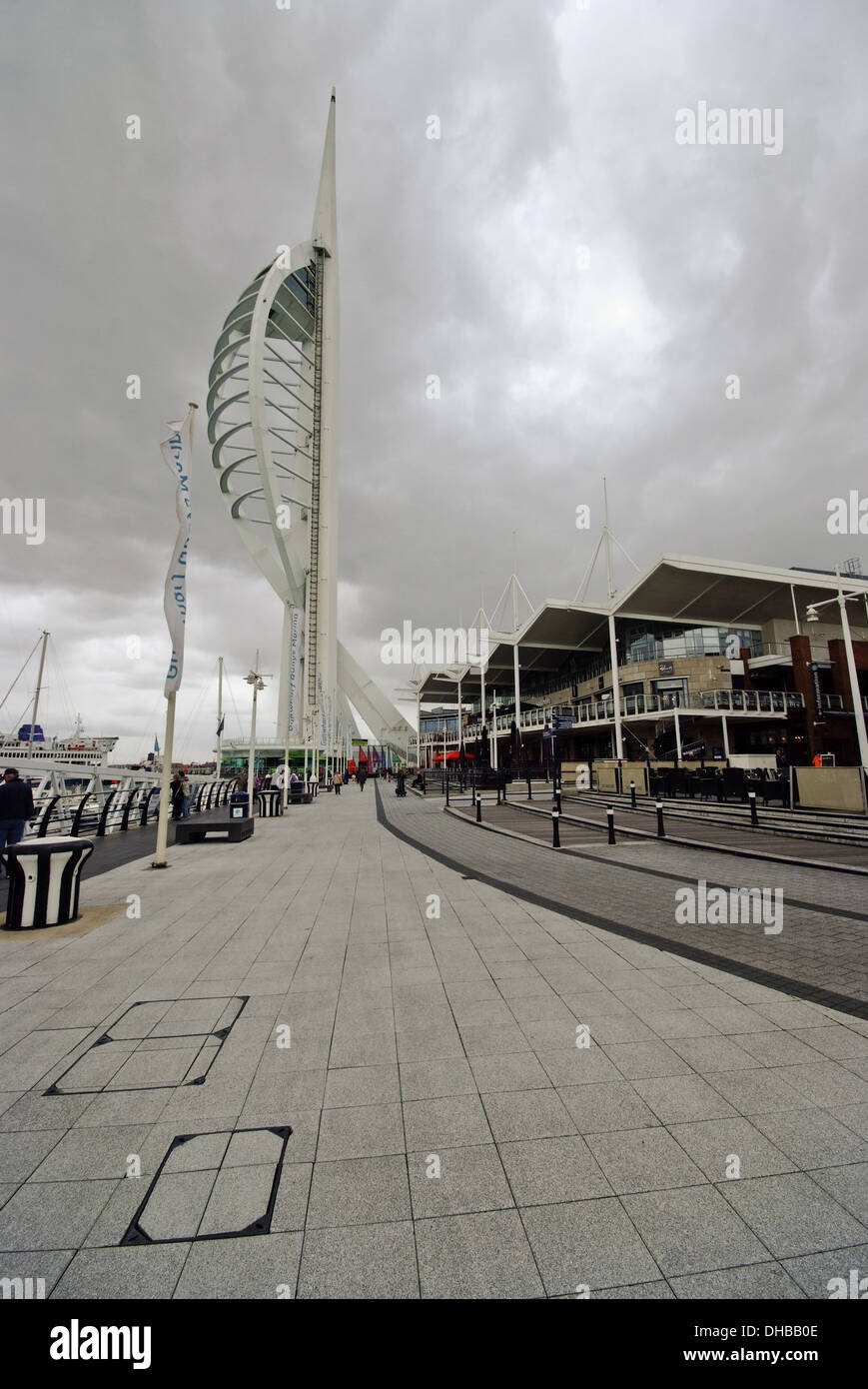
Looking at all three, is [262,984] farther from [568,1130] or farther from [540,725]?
[540,725]

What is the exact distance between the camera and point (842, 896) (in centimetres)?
765

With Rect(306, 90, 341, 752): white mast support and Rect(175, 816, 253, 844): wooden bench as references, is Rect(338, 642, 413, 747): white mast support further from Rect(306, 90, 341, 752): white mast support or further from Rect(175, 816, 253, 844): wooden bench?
Rect(175, 816, 253, 844): wooden bench

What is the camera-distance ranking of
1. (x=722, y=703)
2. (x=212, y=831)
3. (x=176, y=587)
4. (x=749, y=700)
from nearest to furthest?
1. (x=176, y=587)
2. (x=212, y=831)
3. (x=722, y=703)
4. (x=749, y=700)

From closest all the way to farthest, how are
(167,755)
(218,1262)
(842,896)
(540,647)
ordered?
(218,1262) → (842,896) → (167,755) → (540,647)

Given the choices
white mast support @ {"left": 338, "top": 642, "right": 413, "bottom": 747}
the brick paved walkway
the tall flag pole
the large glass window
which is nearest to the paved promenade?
the brick paved walkway

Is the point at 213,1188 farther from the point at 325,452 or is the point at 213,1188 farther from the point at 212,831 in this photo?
the point at 325,452

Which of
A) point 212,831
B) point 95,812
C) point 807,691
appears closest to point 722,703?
point 807,691

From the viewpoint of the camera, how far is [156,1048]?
12.1ft

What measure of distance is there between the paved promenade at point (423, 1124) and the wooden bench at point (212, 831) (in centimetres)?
804

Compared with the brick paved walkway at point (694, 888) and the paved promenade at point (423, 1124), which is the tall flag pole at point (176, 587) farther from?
the brick paved walkway at point (694, 888)

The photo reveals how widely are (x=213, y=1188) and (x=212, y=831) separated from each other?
40.7 ft

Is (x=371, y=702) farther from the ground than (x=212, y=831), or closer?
farther from the ground
